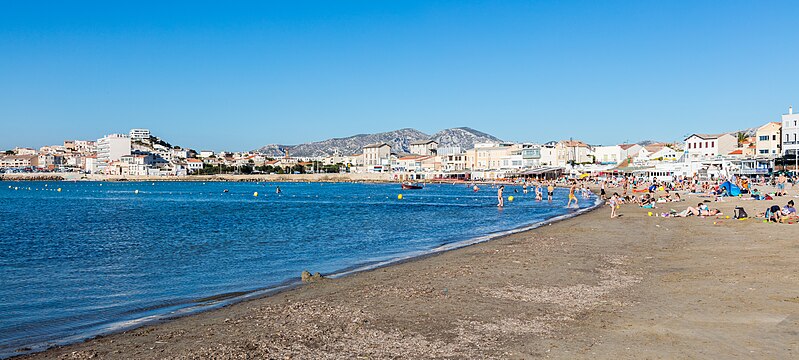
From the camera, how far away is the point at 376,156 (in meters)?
171

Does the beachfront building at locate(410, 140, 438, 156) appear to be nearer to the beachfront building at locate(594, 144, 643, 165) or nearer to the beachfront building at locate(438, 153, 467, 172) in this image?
the beachfront building at locate(438, 153, 467, 172)

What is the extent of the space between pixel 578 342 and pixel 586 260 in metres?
7.36

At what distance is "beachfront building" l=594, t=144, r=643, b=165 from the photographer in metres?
118

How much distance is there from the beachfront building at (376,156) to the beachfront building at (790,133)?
10183cm

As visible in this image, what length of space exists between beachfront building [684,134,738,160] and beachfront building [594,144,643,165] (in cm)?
2623

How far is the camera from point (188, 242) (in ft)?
74.9

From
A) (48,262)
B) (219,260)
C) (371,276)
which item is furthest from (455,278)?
(48,262)

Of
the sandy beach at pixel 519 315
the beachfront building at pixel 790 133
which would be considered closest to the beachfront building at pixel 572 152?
the beachfront building at pixel 790 133

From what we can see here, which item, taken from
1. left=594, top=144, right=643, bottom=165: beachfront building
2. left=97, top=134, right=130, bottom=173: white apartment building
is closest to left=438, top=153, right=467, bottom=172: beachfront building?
left=594, top=144, right=643, bottom=165: beachfront building

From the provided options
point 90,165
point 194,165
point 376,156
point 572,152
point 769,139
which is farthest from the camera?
point 90,165

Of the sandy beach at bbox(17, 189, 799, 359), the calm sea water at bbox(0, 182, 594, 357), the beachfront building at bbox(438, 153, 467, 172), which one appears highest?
the beachfront building at bbox(438, 153, 467, 172)

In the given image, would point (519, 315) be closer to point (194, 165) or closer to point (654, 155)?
point (654, 155)

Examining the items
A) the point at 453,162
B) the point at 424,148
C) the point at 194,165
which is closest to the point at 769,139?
the point at 453,162

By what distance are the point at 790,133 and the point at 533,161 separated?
50684mm
